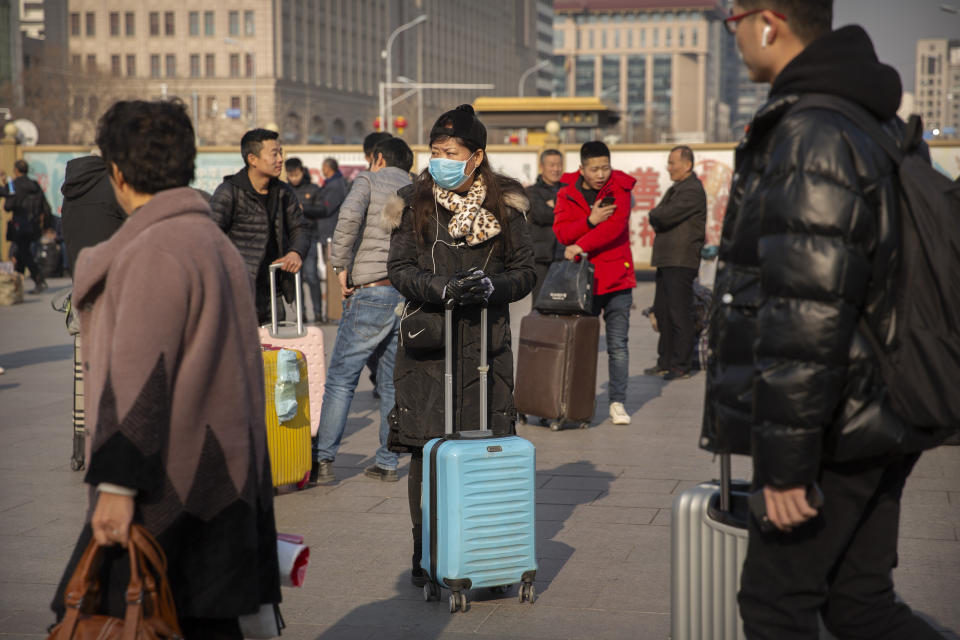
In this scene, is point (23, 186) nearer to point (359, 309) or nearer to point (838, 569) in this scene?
point (359, 309)

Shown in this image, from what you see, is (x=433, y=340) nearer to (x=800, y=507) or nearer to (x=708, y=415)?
(x=708, y=415)

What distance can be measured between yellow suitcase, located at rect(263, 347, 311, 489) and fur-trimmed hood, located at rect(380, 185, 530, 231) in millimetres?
1643

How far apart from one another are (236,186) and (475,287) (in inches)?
107

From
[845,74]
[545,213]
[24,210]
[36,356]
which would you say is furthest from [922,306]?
[24,210]

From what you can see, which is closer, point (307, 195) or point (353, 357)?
point (353, 357)

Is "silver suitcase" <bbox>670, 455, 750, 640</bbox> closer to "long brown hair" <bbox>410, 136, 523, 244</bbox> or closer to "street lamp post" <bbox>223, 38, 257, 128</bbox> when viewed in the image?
"long brown hair" <bbox>410, 136, 523, 244</bbox>

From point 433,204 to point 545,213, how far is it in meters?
6.48

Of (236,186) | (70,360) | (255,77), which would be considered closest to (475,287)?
(236,186)

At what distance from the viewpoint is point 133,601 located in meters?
2.58

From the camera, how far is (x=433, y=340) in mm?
4746

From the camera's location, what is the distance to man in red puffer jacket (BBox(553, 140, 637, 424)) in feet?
28.2

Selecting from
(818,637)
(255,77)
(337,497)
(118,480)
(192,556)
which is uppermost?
(255,77)

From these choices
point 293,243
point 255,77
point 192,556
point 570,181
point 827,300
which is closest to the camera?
point 827,300

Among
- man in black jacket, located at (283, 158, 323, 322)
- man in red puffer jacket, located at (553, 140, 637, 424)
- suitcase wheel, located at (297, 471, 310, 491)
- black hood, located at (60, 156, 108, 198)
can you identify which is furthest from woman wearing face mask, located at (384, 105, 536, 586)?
man in black jacket, located at (283, 158, 323, 322)
